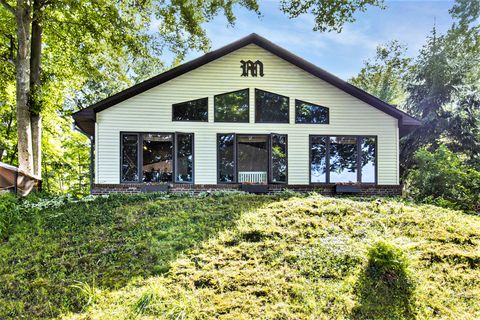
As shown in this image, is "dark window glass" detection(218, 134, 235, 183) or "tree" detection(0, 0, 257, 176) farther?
"dark window glass" detection(218, 134, 235, 183)

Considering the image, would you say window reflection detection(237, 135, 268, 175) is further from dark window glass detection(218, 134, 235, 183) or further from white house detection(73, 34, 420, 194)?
dark window glass detection(218, 134, 235, 183)

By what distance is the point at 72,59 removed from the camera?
1292 cm

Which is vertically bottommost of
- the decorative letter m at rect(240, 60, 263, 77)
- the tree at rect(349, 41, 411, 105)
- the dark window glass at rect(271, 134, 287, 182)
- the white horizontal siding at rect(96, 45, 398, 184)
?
the dark window glass at rect(271, 134, 287, 182)

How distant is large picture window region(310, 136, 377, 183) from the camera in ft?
36.8

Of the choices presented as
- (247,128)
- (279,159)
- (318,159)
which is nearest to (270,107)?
(247,128)

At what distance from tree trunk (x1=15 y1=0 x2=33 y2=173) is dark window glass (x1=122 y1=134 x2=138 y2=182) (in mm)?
2986

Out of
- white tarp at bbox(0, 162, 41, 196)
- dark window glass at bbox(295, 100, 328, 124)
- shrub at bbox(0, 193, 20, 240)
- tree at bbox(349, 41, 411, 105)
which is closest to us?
shrub at bbox(0, 193, 20, 240)

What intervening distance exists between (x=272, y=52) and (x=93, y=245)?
29.8 ft

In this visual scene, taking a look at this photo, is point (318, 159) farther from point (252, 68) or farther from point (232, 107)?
point (252, 68)

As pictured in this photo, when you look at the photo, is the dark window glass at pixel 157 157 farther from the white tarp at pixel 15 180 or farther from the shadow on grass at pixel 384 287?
the shadow on grass at pixel 384 287

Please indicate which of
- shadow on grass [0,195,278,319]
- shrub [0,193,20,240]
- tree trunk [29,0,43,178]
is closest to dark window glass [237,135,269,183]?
shadow on grass [0,195,278,319]

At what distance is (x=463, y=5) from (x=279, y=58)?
46.9ft

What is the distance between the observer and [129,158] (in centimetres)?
1049

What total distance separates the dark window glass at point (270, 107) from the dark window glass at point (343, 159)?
214cm
